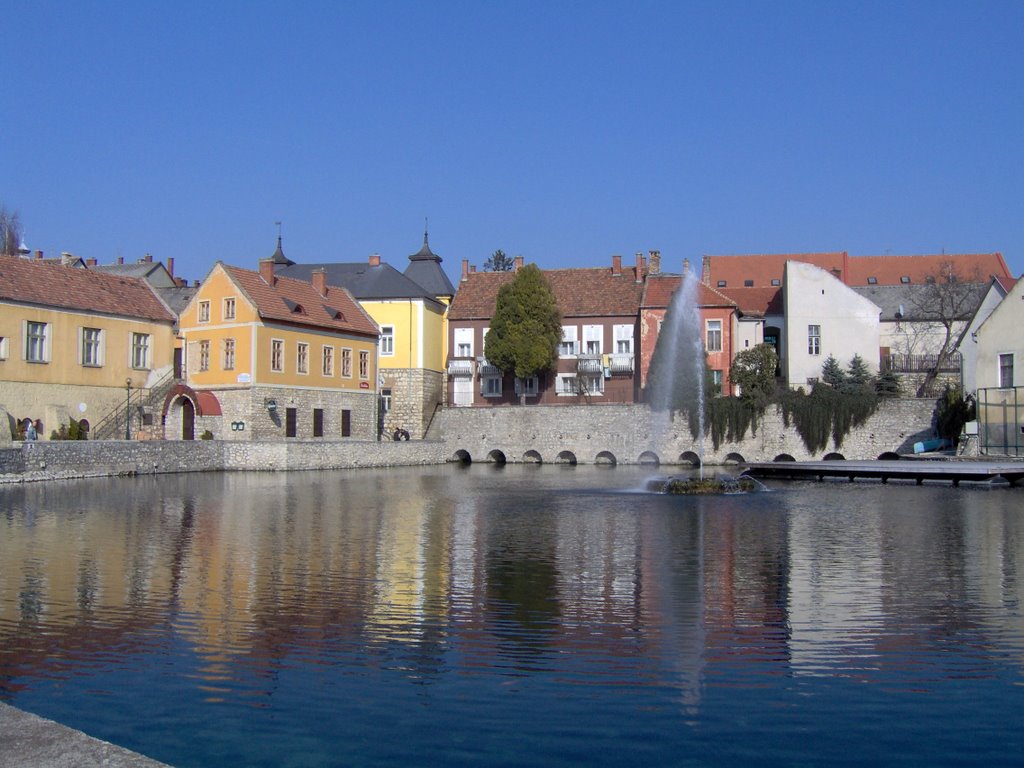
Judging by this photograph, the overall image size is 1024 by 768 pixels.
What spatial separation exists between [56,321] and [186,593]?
31.4m

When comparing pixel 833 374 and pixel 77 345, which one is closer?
pixel 77 345

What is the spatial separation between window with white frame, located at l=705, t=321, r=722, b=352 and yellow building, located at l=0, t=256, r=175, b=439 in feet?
88.3

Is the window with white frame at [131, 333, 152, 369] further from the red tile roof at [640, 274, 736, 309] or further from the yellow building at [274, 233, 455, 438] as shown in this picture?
the red tile roof at [640, 274, 736, 309]

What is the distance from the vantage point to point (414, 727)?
7746 mm

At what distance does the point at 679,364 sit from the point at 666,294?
384cm

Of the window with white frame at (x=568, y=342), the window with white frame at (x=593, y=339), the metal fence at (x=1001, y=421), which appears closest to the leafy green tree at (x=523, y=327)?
the window with white frame at (x=568, y=342)

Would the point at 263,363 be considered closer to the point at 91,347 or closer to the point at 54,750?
the point at 91,347

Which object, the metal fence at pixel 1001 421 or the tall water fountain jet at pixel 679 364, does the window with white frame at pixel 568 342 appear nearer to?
the tall water fountain jet at pixel 679 364

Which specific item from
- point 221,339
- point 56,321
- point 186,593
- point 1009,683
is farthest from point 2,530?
point 221,339

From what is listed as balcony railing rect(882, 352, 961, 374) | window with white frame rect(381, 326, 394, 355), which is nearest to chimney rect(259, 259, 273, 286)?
window with white frame rect(381, 326, 394, 355)

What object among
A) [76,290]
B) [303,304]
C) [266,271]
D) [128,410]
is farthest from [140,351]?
[303,304]

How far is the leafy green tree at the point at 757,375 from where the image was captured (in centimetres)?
4916

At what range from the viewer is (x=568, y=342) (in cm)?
5616

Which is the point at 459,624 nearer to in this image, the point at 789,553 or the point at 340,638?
the point at 340,638
